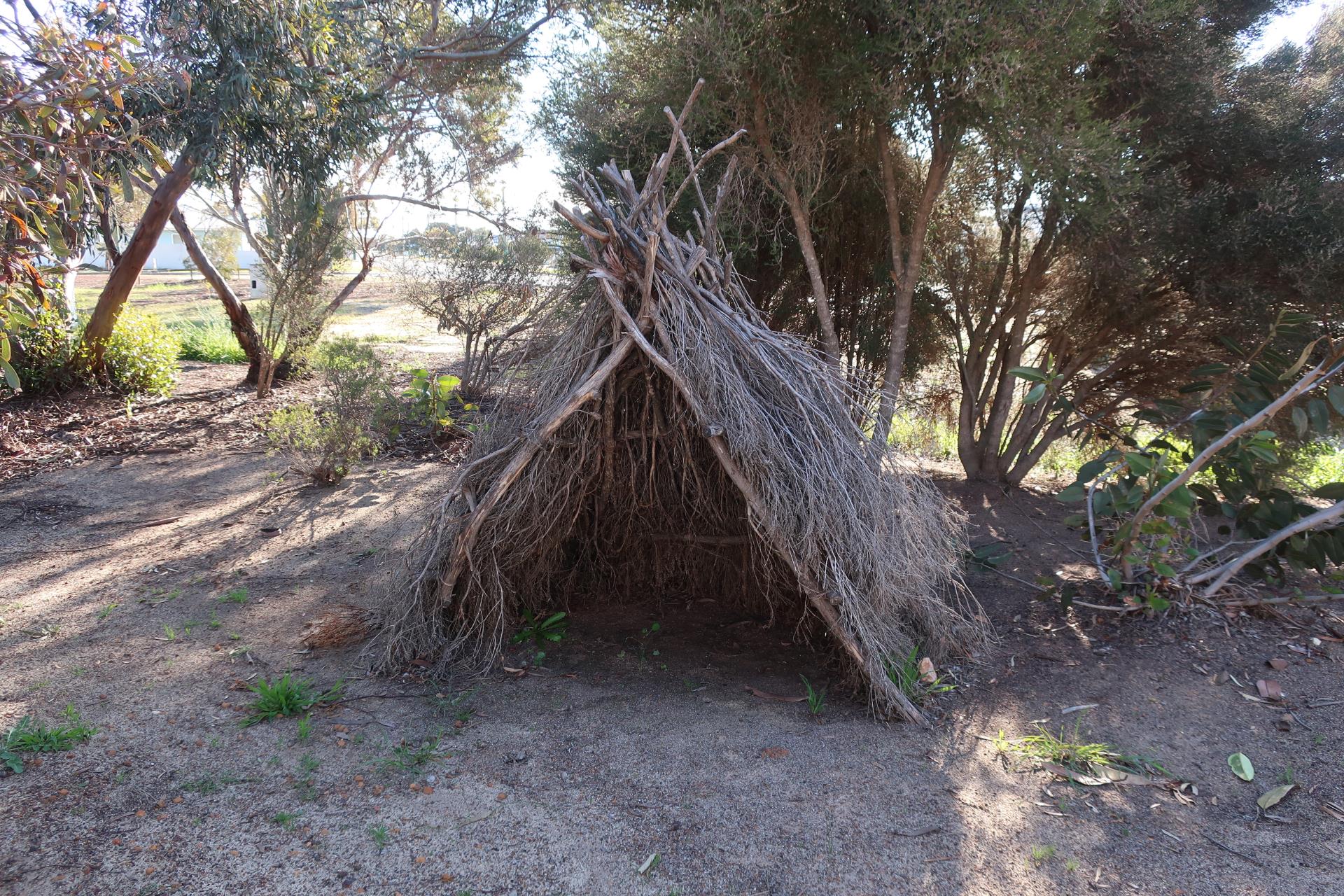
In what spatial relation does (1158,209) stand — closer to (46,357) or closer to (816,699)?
(816,699)

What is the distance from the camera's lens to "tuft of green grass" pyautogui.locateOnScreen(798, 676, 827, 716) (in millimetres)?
3922

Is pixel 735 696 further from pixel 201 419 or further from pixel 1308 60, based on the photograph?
pixel 201 419

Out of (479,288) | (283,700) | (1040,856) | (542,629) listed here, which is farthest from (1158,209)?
(479,288)

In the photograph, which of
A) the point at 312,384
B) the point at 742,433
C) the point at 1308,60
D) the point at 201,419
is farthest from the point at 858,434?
the point at 312,384

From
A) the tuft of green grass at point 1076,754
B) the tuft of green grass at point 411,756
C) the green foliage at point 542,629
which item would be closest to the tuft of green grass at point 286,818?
the tuft of green grass at point 411,756

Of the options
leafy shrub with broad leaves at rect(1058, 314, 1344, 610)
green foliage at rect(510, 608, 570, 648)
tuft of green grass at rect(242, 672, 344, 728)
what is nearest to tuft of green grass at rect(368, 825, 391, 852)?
tuft of green grass at rect(242, 672, 344, 728)

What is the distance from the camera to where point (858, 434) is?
13.5 feet

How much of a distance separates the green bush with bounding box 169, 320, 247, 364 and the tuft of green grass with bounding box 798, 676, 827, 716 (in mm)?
10168

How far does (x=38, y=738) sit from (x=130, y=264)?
7.28m

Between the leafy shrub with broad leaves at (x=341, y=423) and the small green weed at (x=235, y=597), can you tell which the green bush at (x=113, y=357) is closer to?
the leafy shrub with broad leaves at (x=341, y=423)

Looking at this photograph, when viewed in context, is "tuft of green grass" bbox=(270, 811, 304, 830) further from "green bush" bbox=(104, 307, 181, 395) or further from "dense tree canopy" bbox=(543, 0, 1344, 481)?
"green bush" bbox=(104, 307, 181, 395)

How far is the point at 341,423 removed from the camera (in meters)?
6.84

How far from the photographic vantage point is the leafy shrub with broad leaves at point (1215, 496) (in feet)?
14.2

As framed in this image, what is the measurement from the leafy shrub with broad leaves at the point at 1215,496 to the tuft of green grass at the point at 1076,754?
47.9 inches
